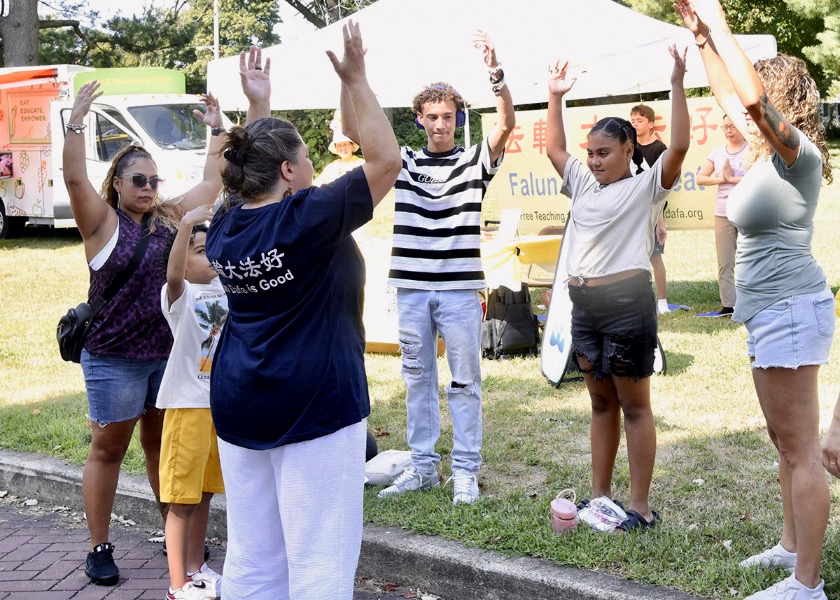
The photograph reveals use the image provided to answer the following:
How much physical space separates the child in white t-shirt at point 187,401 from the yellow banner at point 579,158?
234 inches

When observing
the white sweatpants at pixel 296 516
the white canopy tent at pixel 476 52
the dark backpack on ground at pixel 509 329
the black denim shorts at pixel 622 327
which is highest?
the white canopy tent at pixel 476 52

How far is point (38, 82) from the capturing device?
16.5 metres

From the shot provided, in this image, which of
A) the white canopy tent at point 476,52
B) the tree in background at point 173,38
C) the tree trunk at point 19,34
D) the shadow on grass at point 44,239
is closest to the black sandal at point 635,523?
the white canopy tent at point 476,52

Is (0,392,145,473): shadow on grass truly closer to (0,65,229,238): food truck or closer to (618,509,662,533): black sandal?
(618,509,662,533): black sandal

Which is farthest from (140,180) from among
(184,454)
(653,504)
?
(653,504)

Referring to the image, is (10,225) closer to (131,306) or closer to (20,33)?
(20,33)

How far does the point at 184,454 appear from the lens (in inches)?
152

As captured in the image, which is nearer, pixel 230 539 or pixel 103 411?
pixel 230 539

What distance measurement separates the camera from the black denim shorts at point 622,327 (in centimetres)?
405

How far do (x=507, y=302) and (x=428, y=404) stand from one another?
3247mm

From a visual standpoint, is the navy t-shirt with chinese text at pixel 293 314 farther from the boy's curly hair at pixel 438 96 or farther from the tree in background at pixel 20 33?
the tree in background at pixel 20 33

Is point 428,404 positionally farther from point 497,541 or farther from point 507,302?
point 507,302

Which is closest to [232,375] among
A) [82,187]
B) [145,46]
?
[82,187]

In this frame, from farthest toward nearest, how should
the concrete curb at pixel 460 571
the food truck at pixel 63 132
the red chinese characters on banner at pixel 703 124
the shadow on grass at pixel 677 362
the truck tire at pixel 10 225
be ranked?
the truck tire at pixel 10 225
the food truck at pixel 63 132
the red chinese characters on banner at pixel 703 124
the shadow on grass at pixel 677 362
the concrete curb at pixel 460 571
